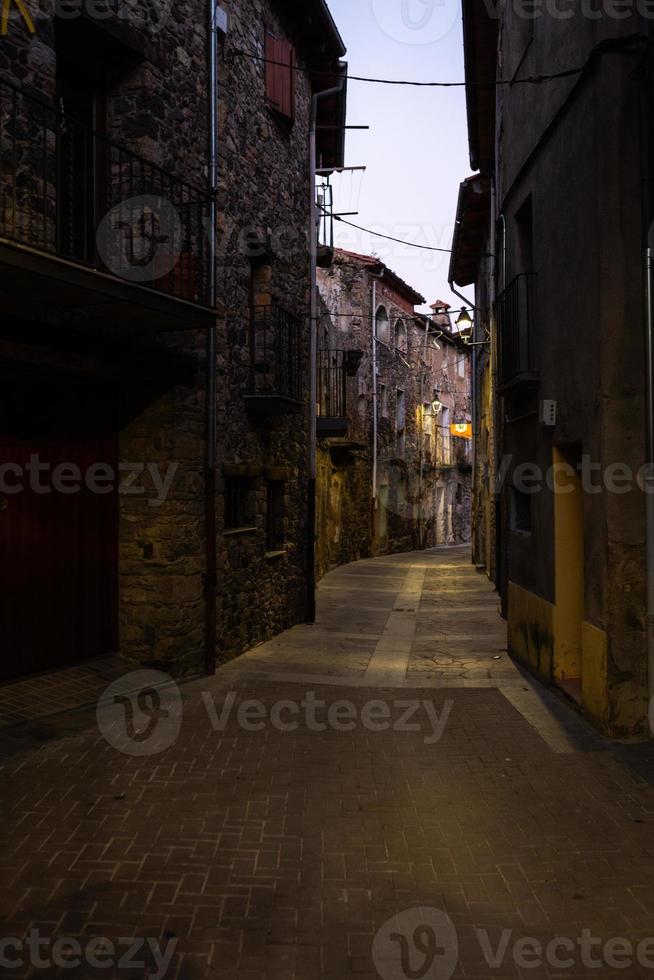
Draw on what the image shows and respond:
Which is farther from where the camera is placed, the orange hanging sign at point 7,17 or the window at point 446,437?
the window at point 446,437

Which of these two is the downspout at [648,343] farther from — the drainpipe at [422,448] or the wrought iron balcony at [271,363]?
the drainpipe at [422,448]

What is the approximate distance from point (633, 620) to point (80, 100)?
7298 mm

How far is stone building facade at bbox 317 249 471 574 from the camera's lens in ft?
69.5

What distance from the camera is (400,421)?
2850 centimetres

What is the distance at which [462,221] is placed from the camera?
18.0 m

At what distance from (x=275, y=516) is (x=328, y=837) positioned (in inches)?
278

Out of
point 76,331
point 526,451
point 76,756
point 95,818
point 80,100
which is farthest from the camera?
point 526,451

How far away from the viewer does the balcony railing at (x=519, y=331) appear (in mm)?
8820

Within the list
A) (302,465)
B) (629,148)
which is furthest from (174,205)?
(302,465)

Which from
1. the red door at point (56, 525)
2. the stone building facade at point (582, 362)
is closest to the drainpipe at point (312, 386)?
the stone building facade at point (582, 362)

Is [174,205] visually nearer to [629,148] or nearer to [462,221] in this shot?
[629,148]

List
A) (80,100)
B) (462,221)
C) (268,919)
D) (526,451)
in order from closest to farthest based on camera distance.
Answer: (268,919), (80,100), (526,451), (462,221)

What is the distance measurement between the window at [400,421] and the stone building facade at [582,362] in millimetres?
17995

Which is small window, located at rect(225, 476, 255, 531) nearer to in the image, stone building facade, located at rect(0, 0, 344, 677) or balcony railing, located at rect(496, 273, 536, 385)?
stone building facade, located at rect(0, 0, 344, 677)
